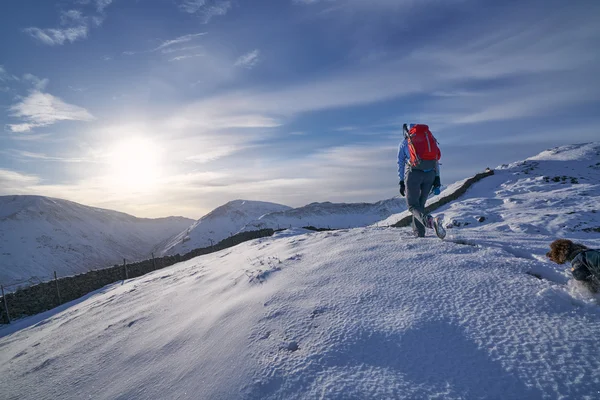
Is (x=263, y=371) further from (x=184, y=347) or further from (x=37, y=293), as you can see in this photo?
(x=37, y=293)

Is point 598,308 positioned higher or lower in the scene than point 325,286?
lower

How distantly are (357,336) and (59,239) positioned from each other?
15016 centimetres

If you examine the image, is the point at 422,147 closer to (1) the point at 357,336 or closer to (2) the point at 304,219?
(1) the point at 357,336

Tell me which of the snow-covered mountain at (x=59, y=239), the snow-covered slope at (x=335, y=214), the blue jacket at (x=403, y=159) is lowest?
the snow-covered slope at (x=335, y=214)

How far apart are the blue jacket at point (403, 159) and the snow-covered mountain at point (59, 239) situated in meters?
96.6

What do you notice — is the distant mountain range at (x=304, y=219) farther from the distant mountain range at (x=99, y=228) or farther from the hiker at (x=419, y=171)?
the hiker at (x=419, y=171)

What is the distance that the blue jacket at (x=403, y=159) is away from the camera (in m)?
5.46

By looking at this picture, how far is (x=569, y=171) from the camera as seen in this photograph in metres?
23.1

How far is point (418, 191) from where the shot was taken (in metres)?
5.50

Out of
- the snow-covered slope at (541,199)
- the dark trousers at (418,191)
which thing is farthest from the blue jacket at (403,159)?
the snow-covered slope at (541,199)

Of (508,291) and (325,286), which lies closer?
(508,291)

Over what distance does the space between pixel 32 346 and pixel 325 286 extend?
6929 mm

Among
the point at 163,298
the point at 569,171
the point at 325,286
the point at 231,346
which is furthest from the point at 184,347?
the point at 569,171

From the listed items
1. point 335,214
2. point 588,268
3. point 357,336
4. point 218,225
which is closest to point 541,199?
point 588,268
